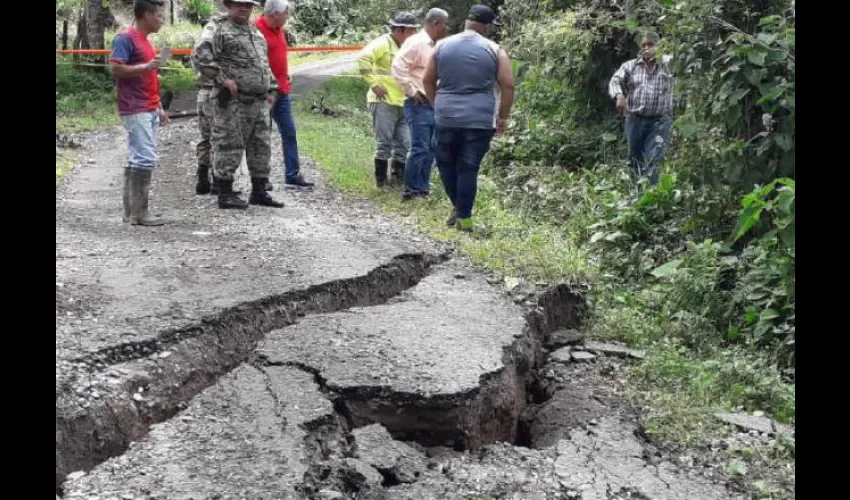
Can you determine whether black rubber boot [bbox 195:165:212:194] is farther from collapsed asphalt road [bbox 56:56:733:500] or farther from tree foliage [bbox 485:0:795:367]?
tree foliage [bbox 485:0:795:367]

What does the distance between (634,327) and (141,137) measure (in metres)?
3.63

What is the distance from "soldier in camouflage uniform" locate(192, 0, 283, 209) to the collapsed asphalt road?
1.43 meters

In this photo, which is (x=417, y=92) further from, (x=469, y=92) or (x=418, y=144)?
(x=469, y=92)

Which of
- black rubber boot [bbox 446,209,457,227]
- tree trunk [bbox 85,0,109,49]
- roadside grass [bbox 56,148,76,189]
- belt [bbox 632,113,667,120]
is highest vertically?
tree trunk [bbox 85,0,109,49]

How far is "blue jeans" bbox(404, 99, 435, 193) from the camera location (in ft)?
27.1

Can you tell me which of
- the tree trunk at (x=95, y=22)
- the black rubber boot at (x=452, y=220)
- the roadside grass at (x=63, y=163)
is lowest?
the roadside grass at (x=63, y=163)

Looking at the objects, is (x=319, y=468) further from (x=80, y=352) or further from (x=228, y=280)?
(x=228, y=280)

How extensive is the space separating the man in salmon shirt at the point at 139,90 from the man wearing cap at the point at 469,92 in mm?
2080

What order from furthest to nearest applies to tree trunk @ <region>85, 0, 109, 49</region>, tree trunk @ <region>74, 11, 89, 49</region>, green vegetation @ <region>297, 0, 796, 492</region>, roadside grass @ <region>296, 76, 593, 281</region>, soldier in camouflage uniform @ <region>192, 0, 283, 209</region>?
tree trunk @ <region>74, 11, 89, 49</region> < tree trunk @ <region>85, 0, 109, 49</region> < soldier in camouflage uniform @ <region>192, 0, 283, 209</region> < roadside grass @ <region>296, 76, 593, 281</region> < green vegetation @ <region>297, 0, 796, 492</region>

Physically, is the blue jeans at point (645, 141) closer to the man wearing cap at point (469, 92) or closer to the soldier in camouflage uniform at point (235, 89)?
the man wearing cap at point (469, 92)

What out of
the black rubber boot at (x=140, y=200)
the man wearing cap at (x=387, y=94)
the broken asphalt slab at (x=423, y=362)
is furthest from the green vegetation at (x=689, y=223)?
the black rubber boot at (x=140, y=200)

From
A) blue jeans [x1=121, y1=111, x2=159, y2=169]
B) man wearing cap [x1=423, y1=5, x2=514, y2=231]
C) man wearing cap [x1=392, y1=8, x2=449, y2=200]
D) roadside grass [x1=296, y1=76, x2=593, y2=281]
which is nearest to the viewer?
roadside grass [x1=296, y1=76, x2=593, y2=281]

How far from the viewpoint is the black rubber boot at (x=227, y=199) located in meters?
7.55

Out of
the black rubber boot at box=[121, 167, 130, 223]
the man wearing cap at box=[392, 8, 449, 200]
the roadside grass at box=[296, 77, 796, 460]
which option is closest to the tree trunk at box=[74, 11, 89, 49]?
the roadside grass at box=[296, 77, 796, 460]
